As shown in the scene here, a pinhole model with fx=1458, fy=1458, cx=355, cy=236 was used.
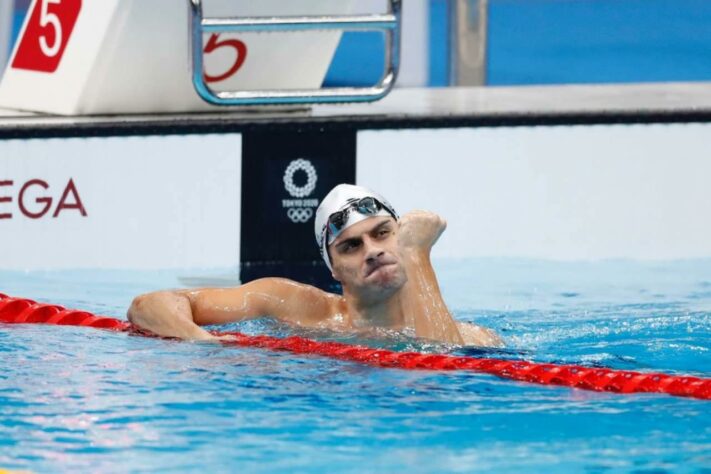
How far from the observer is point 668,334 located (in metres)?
5.18

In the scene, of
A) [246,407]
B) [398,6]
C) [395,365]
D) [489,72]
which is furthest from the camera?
[489,72]

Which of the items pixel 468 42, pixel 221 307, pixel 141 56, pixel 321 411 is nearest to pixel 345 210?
pixel 221 307

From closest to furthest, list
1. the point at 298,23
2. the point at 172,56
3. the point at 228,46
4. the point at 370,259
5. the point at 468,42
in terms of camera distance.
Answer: the point at 370,259
the point at 298,23
the point at 172,56
the point at 228,46
the point at 468,42

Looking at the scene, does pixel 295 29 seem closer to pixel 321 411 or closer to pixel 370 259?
pixel 370 259

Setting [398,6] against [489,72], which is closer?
[398,6]

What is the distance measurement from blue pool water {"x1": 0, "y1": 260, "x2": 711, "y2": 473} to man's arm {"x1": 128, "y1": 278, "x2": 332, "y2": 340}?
0.16 ft

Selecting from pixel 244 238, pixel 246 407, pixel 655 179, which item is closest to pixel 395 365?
pixel 246 407

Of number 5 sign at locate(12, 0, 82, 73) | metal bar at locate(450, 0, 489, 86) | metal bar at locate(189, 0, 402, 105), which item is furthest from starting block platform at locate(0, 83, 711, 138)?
metal bar at locate(450, 0, 489, 86)

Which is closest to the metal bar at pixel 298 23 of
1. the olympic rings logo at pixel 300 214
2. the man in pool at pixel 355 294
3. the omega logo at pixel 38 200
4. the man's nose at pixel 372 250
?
the olympic rings logo at pixel 300 214

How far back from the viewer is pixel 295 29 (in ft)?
20.1

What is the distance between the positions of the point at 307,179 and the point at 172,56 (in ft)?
2.71

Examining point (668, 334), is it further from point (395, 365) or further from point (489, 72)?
point (489, 72)

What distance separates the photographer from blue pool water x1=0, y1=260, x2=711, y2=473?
3.46m

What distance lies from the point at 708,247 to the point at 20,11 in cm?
589
